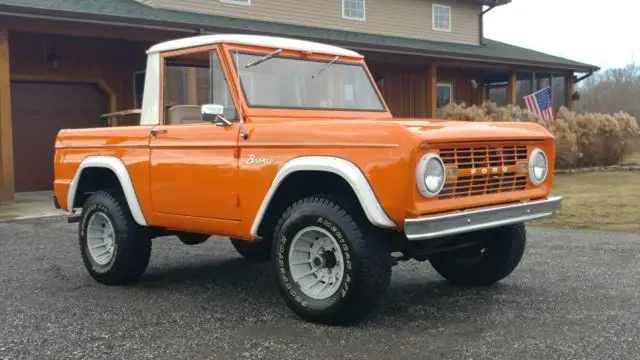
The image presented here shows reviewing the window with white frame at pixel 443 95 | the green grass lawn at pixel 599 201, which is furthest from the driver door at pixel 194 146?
the window with white frame at pixel 443 95

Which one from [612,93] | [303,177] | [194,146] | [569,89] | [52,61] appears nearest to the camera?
[303,177]

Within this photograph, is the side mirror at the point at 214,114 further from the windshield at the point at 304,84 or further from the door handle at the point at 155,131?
the door handle at the point at 155,131

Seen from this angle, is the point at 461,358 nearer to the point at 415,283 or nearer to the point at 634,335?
the point at 634,335

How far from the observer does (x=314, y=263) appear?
4535 mm

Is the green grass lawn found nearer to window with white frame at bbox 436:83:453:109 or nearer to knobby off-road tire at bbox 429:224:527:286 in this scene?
knobby off-road tire at bbox 429:224:527:286

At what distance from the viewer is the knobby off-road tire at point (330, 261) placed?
4188 millimetres

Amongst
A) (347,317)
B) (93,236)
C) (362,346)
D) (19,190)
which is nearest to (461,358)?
(362,346)

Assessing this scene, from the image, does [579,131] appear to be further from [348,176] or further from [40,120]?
[348,176]

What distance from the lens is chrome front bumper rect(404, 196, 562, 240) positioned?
3936mm

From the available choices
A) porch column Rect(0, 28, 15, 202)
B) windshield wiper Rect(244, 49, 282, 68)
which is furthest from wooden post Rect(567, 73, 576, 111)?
windshield wiper Rect(244, 49, 282, 68)

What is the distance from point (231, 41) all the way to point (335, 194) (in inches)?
63.4

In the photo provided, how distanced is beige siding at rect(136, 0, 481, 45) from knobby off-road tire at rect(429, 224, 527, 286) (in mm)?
12697

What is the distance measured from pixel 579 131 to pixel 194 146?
1575cm

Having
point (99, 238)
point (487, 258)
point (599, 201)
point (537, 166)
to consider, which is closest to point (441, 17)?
point (599, 201)
